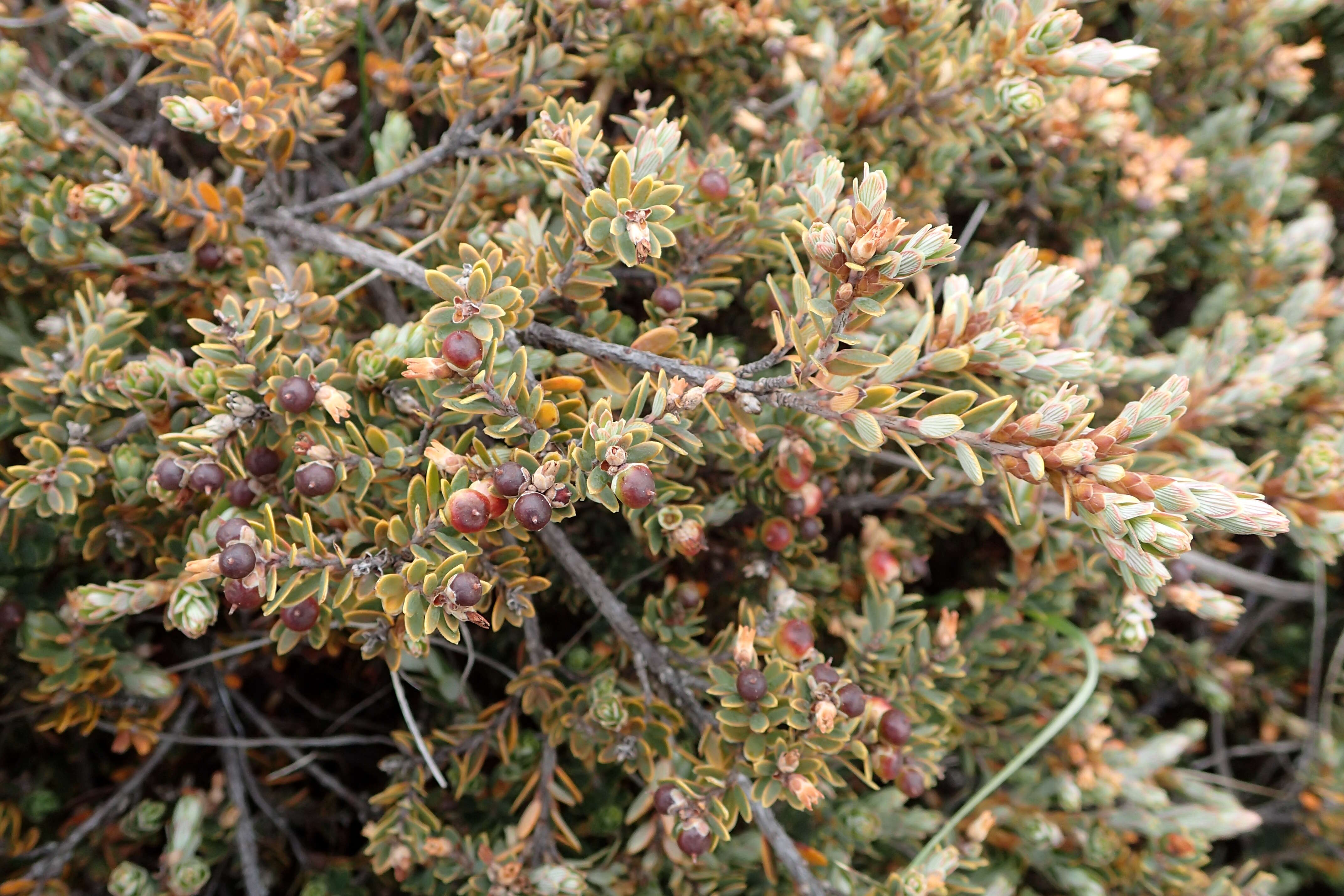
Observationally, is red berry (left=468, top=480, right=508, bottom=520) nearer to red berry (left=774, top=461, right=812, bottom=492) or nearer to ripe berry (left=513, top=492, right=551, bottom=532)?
ripe berry (left=513, top=492, right=551, bottom=532)

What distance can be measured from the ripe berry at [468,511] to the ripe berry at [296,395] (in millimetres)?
365

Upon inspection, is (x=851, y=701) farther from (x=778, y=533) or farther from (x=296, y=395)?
(x=296, y=395)

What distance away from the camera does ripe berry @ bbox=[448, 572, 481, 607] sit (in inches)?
49.5

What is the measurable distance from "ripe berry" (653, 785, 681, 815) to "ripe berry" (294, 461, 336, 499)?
0.78 metres

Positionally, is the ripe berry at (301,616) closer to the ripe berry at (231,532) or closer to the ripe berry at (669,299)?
the ripe berry at (231,532)

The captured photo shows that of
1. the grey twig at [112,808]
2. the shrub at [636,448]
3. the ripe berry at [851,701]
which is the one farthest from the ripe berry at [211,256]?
the ripe berry at [851,701]

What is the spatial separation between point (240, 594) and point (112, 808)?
1191 mm

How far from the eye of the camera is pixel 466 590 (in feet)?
4.13

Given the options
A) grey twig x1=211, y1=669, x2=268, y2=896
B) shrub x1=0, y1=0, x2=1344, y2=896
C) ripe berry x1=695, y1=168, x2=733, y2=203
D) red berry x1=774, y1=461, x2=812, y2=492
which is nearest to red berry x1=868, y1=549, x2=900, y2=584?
shrub x1=0, y1=0, x2=1344, y2=896

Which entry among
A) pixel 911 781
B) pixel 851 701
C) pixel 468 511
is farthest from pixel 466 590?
pixel 911 781

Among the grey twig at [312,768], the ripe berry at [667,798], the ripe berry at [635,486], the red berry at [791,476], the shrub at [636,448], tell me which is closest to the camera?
the ripe berry at [635,486]

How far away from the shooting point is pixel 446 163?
2.04 m

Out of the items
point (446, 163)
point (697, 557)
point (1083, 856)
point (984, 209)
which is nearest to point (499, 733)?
point (697, 557)

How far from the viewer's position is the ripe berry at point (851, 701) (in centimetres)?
153
